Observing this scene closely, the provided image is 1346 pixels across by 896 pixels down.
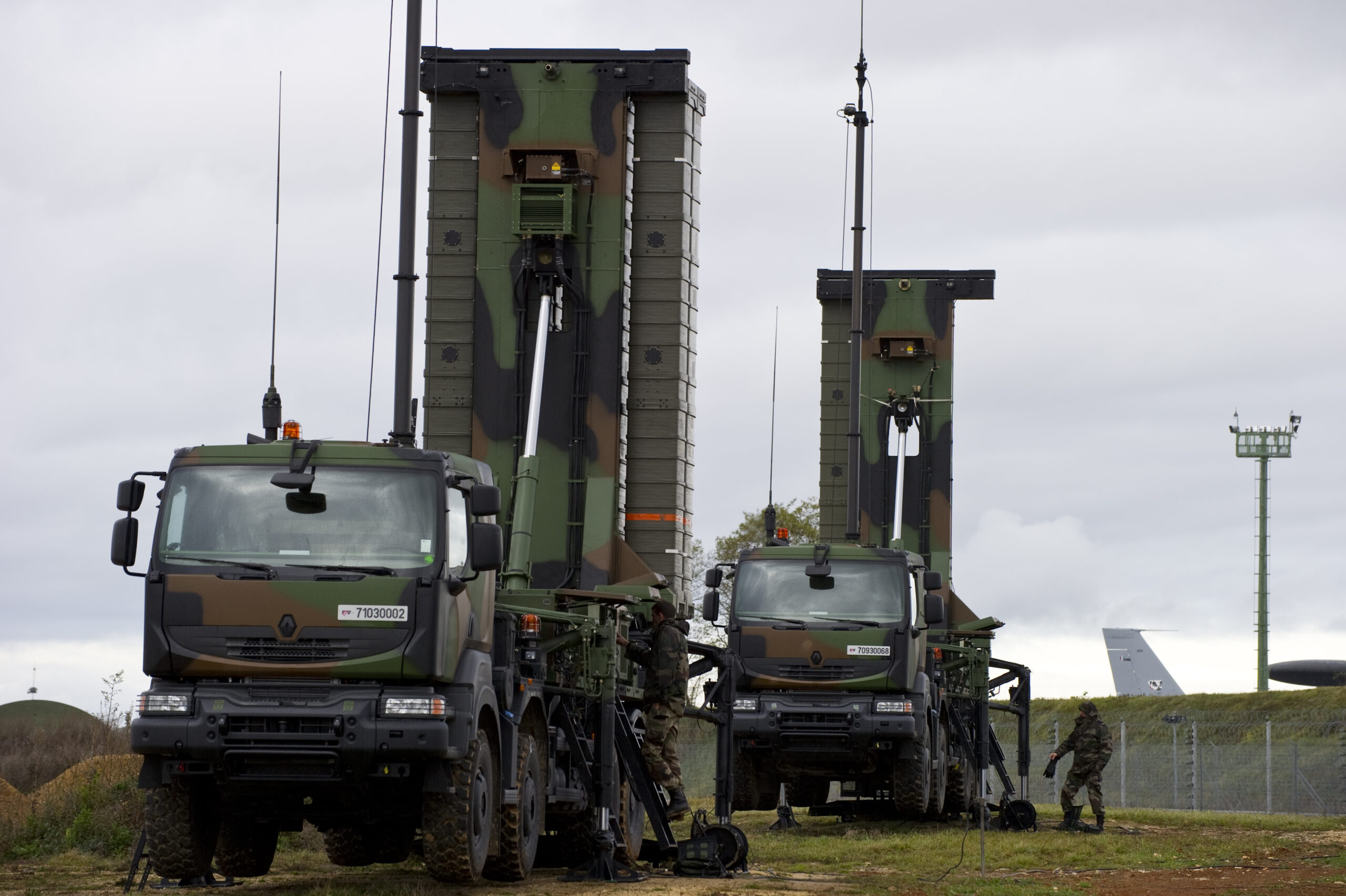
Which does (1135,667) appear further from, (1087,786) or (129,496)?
(129,496)

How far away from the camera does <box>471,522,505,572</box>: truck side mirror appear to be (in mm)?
11078

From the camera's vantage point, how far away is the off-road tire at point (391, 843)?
12797mm

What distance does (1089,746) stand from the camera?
2212cm

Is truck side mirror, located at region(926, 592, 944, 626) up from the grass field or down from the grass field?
up

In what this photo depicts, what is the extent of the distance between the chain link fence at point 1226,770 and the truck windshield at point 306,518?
20179 millimetres

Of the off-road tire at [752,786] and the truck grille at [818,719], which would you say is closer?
the truck grille at [818,719]

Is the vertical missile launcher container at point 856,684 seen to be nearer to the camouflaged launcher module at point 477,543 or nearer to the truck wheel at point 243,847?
the camouflaged launcher module at point 477,543

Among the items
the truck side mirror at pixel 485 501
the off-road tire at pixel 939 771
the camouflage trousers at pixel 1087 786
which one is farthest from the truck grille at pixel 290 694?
the camouflage trousers at pixel 1087 786

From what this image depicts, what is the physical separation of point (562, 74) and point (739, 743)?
7613 millimetres

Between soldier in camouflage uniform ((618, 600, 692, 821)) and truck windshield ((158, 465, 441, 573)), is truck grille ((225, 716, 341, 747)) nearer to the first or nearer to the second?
truck windshield ((158, 465, 441, 573))

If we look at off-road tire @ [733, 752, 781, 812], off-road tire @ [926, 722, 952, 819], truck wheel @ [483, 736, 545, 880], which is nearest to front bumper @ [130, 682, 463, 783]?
truck wheel @ [483, 736, 545, 880]

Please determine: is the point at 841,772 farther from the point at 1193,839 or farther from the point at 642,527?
the point at 642,527

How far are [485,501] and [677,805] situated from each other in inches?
160

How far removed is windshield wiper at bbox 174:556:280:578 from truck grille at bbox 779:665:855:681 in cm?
939
